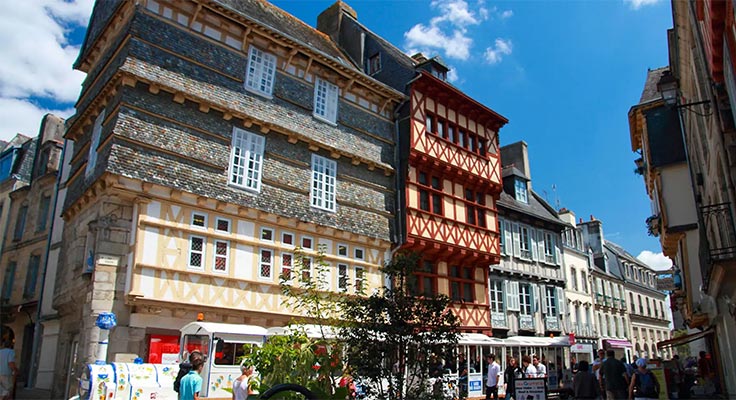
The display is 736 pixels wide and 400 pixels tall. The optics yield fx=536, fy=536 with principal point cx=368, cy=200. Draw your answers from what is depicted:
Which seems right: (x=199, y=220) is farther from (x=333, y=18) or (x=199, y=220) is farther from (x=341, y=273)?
(x=333, y=18)

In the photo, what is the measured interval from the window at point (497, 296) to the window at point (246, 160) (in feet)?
39.1

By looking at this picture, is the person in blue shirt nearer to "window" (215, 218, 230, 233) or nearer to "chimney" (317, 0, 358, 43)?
"window" (215, 218, 230, 233)

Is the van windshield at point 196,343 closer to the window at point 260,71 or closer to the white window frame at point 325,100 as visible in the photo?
the window at point 260,71

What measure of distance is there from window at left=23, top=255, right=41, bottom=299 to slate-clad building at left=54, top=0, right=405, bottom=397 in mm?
5747

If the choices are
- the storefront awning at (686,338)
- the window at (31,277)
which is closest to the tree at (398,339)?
the storefront awning at (686,338)

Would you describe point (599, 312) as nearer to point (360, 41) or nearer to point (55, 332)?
point (360, 41)

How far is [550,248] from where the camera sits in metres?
26.2

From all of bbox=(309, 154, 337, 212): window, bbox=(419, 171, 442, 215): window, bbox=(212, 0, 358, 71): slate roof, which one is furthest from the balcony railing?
bbox=(212, 0, 358, 71): slate roof

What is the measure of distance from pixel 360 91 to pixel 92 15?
9352 millimetres

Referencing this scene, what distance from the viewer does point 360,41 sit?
22031 millimetres

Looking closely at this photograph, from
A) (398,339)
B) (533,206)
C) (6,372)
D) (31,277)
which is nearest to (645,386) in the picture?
(398,339)

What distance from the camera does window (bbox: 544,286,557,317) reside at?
24.8m

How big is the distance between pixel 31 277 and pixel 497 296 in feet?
61.1

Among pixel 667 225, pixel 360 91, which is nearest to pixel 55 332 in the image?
pixel 360 91
